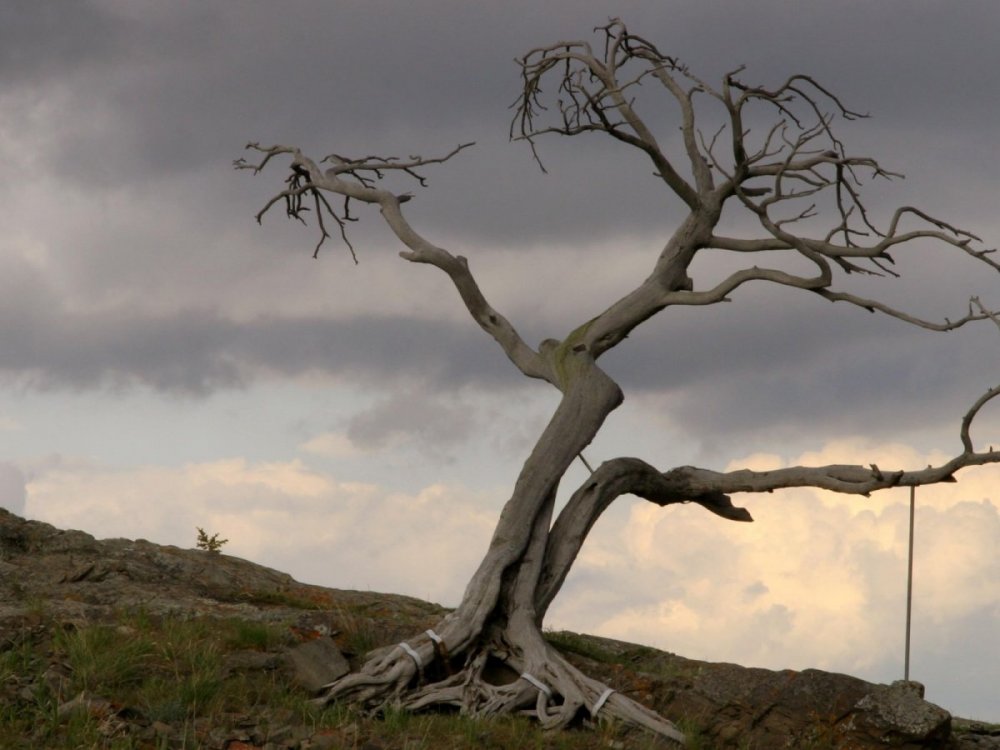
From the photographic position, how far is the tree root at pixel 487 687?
13.4 metres

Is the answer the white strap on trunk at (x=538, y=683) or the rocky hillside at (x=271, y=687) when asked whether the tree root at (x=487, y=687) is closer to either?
the white strap on trunk at (x=538, y=683)

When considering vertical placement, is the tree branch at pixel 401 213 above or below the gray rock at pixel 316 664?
above

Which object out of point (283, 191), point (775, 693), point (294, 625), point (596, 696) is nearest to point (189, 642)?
point (294, 625)

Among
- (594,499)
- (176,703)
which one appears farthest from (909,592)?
(176,703)

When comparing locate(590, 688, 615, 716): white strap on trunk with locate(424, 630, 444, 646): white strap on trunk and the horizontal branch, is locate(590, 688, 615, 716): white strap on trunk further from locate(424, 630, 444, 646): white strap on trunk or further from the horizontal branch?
locate(424, 630, 444, 646): white strap on trunk

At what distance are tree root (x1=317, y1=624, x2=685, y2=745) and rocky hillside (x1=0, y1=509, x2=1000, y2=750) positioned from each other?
9.8 inches

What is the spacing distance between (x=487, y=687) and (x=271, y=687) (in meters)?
2.43

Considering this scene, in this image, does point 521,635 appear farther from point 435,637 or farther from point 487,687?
point 435,637

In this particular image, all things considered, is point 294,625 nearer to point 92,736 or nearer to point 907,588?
point 92,736

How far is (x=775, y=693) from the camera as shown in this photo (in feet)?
Answer: 47.6

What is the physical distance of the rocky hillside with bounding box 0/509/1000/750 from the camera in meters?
11.9

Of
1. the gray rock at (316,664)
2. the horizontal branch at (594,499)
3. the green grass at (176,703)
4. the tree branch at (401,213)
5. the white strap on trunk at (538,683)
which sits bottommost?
the green grass at (176,703)

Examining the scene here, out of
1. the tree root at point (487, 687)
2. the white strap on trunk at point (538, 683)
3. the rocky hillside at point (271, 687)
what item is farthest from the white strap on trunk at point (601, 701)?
the white strap on trunk at point (538, 683)

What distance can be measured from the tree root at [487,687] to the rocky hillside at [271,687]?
0.82 ft
